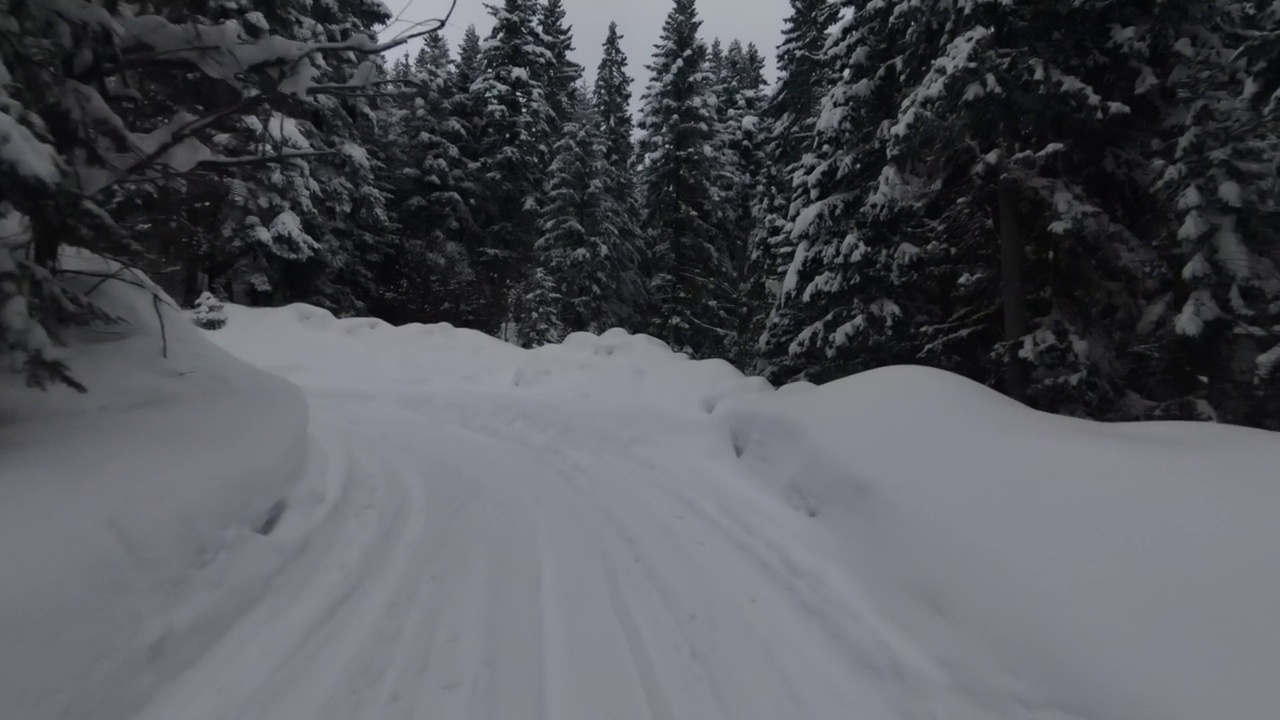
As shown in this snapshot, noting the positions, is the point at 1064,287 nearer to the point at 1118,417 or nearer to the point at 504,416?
the point at 1118,417

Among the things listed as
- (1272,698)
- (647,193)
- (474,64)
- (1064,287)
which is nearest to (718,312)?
(647,193)

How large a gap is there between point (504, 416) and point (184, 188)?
535cm

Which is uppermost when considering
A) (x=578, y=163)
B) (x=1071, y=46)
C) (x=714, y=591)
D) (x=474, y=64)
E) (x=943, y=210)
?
(x=474, y=64)

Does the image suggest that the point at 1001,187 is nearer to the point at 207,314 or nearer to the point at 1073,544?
the point at 1073,544

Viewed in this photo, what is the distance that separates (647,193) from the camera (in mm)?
22844

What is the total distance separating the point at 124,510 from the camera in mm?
3129

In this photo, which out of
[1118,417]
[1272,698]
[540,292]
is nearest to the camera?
[1272,698]

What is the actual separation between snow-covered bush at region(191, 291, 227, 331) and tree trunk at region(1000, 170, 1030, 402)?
52.4 feet

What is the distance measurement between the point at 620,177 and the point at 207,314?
58.2 feet

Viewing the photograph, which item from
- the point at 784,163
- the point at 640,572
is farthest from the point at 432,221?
the point at 640,572

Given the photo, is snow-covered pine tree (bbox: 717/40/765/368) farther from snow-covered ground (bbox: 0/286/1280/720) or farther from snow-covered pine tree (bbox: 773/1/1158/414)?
snow-covered ground (bbox: 0/286/1280/720)

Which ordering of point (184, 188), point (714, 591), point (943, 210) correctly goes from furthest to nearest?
point (943, 210)
point (184, 188)
point (714, 591)

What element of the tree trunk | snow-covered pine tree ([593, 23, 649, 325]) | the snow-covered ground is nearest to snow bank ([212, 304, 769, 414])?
the tree trunk

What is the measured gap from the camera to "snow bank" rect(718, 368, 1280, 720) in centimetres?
261
